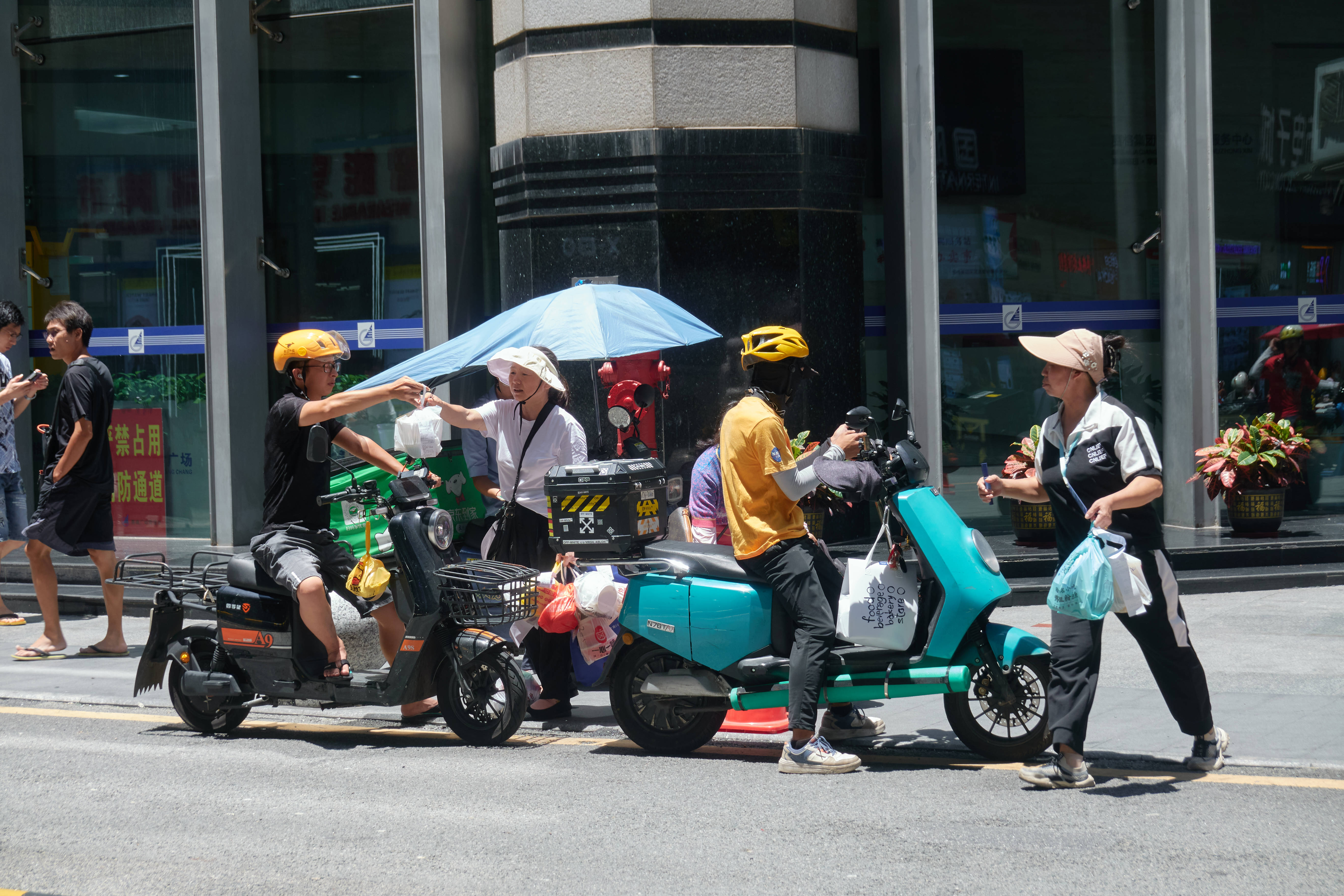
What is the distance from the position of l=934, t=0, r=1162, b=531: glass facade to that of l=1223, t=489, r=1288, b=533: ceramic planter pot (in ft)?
4.98

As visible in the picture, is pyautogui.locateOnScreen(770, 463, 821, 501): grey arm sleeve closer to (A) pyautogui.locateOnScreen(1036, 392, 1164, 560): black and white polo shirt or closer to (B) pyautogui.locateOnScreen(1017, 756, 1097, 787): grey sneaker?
(A) pyautogui.locateOnScreen(1036, 392, 1164, 560): black and white polo shirt

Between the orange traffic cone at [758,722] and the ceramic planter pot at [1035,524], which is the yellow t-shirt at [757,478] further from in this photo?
the ceramic planter pot at [1035,524]

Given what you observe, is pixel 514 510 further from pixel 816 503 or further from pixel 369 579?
pixel 816 503

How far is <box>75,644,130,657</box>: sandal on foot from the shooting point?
895 centimetres

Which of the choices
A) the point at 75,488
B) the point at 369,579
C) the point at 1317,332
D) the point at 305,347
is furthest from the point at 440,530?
the point at 1317,332

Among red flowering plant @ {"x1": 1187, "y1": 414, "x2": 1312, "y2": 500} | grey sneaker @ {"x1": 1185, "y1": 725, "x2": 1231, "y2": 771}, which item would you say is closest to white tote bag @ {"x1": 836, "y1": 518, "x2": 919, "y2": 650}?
grey sneaker @ {"x1": 1185, "y1": 725, "x2": 1231, "y2": 771}

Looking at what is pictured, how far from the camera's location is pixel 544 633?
691cm

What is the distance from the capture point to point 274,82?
1313cm

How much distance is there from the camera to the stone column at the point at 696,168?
10.9 m

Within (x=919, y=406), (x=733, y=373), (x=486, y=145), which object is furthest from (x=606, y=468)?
(x=486, y=145)

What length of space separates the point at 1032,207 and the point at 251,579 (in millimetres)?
8202

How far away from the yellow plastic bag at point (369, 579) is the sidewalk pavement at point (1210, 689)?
1107 mm

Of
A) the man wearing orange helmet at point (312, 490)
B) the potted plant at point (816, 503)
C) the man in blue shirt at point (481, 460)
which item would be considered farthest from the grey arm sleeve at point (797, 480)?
the potted plant at point (816, 503)

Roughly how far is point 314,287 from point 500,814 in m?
8.79
